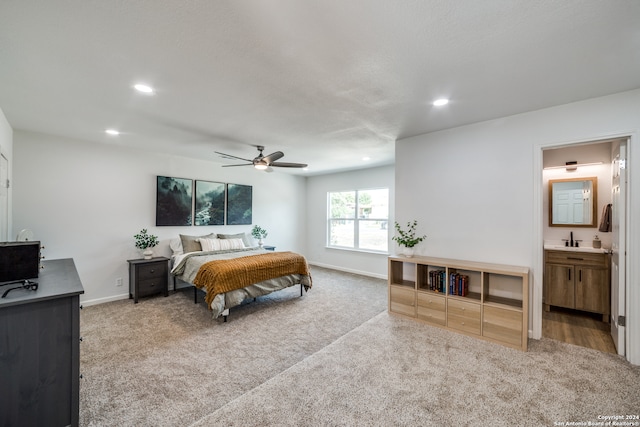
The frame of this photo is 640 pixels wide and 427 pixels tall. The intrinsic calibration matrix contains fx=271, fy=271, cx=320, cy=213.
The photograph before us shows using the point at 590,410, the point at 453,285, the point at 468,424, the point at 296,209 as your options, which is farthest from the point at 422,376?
the point at 296,209

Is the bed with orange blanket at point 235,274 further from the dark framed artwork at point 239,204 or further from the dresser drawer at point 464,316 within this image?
the dresser drawer at point 464,316

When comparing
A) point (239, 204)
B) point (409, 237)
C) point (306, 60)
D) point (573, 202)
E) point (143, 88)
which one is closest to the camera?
point (306, 60)

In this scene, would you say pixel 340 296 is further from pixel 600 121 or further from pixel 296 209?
pixel 600 121

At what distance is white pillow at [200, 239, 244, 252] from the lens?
16.0 feet

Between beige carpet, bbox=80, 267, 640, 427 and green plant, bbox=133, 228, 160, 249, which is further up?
green plant, bbox=133, 228, 160, 249

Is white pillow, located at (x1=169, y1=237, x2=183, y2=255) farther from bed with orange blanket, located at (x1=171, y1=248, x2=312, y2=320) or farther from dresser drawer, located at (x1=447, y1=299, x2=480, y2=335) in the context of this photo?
dresser drawer, located at (x1=447, y1=299, x2=480, y2=335)

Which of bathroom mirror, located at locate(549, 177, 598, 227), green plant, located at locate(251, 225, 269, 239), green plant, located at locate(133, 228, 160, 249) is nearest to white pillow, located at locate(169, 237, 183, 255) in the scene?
green plant, located at locate(133, 228, 160, 249)

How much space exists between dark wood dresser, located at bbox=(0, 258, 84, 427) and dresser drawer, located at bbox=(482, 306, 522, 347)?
3524mm

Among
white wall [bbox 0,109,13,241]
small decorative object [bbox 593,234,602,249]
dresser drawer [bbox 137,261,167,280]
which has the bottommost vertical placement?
dresser drawer [bbox 137,261,167,280]

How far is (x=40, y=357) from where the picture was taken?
5.12ft

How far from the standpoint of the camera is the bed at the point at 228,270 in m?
3.50

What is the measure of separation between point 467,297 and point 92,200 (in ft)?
18.0

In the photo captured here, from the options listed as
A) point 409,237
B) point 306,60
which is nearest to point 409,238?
point 409,237

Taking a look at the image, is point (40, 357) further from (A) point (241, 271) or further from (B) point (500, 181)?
(B) point (500, 181)
